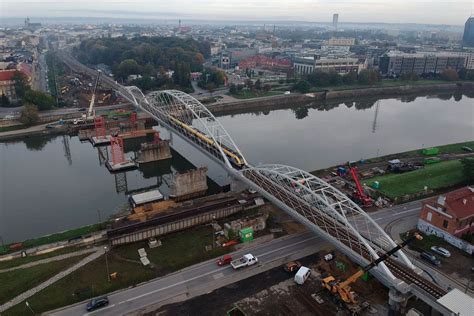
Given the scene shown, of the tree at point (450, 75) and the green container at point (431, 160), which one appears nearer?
the green container at point (431, 160)

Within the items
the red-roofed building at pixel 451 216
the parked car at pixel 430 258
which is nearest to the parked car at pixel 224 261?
the parked car at pixel 430 258

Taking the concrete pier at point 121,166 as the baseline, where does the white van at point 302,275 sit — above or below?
above

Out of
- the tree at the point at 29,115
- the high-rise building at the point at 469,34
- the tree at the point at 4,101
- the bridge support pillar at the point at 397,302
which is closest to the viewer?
the bridge support pillar at the point at 397,302

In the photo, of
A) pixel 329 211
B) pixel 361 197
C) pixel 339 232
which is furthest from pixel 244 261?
pixel 361 197

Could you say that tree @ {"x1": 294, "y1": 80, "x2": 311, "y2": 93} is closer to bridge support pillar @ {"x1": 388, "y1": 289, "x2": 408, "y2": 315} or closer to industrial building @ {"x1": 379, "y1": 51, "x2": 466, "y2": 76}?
industrial building @ {"x1": 379, "y1": 51, "x2": 466, "y2": 76}

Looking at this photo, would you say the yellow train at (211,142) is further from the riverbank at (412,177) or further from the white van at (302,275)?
the white van at (302,275)

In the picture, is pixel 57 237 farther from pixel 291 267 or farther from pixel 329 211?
pixel 329 211

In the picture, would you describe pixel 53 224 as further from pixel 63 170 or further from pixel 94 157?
pixel 94 157

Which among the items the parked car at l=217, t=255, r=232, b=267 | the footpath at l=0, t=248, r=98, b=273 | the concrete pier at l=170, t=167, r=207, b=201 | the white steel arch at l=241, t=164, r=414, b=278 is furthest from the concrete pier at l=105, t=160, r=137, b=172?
the parked car at l=217, t=255, r=232, b=267
